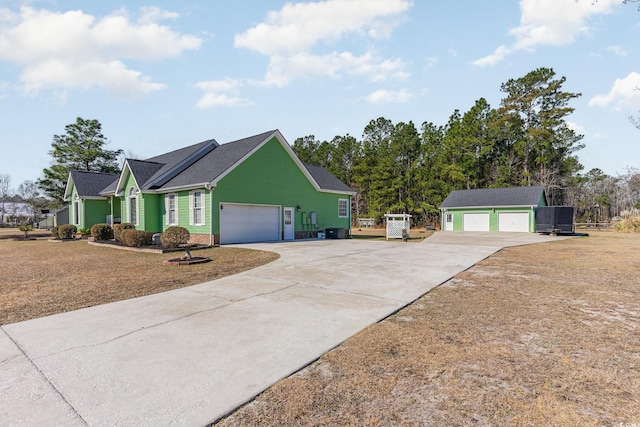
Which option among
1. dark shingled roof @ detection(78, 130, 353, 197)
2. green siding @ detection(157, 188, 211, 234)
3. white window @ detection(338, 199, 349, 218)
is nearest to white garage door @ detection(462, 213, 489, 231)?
white window @ detection(338, 199, 349, 218)

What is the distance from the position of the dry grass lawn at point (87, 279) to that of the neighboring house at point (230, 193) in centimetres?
519

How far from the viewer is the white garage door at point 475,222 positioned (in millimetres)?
32344

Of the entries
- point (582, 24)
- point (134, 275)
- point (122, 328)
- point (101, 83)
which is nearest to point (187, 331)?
point (122, 328)

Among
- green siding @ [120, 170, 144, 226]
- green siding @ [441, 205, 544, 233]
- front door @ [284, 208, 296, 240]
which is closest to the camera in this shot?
green siding @ [120, 170, 144, 226]

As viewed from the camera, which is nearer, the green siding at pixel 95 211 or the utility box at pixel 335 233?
the utility box at pixel 335 233

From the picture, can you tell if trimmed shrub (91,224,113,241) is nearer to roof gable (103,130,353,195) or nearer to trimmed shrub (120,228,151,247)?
roof gable (103,130,353,195)

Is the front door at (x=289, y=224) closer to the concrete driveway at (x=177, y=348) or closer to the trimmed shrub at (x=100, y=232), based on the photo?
the trimmed shrub at (x=100, y=232)

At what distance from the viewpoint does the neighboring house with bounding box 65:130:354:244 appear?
660 inches

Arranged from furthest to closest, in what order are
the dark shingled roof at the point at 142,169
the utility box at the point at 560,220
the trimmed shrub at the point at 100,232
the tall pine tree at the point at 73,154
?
the tall pine tree at the point at 73,154 < the utility box at the point at 560,220 < the dark shingled roof at the point at 142,169 < the trimmed shrub at the point at 100,232

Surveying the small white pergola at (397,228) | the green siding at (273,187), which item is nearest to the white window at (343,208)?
the green siding at (273,187)

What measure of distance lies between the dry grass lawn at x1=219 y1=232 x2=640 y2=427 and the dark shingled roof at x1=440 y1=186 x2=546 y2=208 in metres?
28.0

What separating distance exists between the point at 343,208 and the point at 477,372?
71.8ft

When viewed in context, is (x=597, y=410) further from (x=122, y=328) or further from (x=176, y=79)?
(x=176, y=79)

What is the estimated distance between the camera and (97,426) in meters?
2.39
